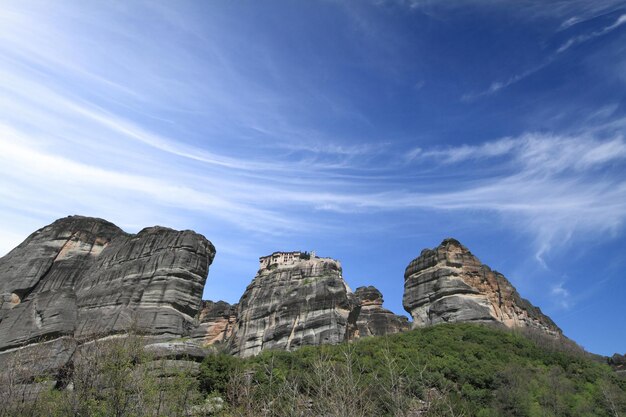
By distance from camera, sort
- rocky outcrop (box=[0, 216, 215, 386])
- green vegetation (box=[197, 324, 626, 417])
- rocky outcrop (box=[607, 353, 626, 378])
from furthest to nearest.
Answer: rocky outcrop (box=[607, 353, 626, 378])
rocky outcrop (box=[0, 216, 215, 386])
green vegetation (box=[197, 324, 626, 417])

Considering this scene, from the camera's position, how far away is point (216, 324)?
7650 cm

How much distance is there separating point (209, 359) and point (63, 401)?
11.0 meters

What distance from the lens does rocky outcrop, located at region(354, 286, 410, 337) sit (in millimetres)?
79375

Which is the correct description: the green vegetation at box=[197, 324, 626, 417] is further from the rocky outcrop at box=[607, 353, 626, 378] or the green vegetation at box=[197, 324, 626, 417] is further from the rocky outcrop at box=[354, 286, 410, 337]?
the rocky outcrop at box=[354, 286, 410, 337]

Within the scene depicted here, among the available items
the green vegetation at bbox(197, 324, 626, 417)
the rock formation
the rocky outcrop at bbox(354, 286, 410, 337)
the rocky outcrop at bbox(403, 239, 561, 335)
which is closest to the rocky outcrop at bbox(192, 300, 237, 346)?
the rock formation

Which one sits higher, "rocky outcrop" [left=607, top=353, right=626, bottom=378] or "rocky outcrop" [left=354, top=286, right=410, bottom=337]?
"rocky outcrop" [left=354, top=286, right=410, bottom=337]

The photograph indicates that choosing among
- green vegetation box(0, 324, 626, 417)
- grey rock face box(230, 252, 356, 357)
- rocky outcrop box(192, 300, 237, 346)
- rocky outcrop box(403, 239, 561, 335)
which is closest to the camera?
green vegetation box(0, 324, 626, 417)

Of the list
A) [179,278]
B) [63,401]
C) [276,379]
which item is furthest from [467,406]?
[179,278]

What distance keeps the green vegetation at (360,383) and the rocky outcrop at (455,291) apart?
664cm

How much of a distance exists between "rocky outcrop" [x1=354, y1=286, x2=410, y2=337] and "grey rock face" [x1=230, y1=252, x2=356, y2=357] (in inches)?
732

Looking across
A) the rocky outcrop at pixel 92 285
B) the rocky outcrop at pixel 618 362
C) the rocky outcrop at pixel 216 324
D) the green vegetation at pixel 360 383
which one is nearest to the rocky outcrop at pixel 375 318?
the rocky outcrop at pixel 216 324

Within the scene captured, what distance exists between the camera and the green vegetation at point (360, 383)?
24250 millimetres

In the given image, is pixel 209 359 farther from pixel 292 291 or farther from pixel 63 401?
pixel 292 291

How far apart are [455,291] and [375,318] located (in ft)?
87.7
